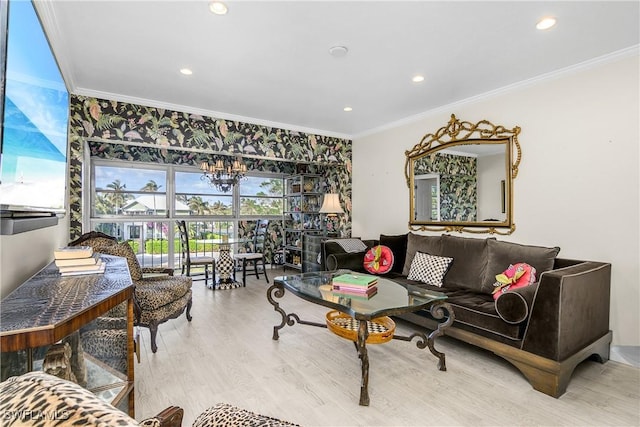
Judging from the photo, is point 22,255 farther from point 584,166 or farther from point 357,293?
point 584,166

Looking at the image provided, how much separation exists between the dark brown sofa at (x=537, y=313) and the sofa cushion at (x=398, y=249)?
2.43ft

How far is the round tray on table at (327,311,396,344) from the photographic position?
2369 millimetres

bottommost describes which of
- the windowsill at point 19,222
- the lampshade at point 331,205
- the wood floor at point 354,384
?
the wood floor at point 354,384

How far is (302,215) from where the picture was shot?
621cm

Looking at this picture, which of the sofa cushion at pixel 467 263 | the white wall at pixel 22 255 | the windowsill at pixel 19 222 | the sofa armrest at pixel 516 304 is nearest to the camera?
the windowsill at pixel 19 222

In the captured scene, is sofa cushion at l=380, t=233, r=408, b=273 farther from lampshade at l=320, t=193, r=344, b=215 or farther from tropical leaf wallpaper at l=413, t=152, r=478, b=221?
lampshade at l=320, t=193, r=344, b=215

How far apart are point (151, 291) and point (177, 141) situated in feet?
6.79

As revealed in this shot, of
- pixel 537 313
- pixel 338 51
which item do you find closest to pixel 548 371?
pixel 537 313

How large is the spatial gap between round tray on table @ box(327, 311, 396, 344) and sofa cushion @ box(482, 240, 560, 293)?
1249mm

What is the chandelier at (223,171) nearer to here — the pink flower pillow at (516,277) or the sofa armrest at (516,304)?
the pink flower pillow at (516,277)

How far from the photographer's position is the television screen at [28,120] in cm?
135

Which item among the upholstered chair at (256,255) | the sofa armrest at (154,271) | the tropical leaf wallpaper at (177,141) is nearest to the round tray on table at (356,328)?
the sofa armrest at (154,271)

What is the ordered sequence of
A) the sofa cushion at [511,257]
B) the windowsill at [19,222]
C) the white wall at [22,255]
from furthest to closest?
1. the sofa cushion at [511,257]
2. the white wall at [22,255]
3. the windowsill at [19,222]

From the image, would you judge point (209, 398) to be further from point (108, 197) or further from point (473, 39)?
point (108, 197)
